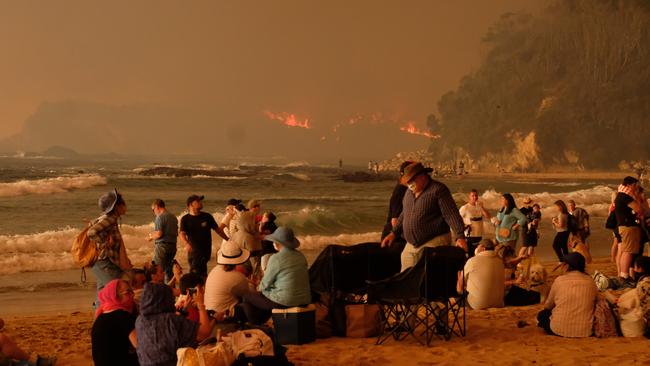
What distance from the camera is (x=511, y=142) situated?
246 ft

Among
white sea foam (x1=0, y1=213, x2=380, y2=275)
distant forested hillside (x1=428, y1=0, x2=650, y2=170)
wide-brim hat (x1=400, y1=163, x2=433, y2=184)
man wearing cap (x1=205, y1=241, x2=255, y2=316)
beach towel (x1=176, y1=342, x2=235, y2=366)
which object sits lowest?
white sea foam (x1=0, y1=213, x2=380, y2=275)

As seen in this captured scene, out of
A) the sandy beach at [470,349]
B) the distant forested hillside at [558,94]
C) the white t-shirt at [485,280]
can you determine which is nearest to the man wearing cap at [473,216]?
the white t-shirt at [485,280]

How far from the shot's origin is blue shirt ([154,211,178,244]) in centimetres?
877

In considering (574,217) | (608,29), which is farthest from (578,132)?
(574,217)

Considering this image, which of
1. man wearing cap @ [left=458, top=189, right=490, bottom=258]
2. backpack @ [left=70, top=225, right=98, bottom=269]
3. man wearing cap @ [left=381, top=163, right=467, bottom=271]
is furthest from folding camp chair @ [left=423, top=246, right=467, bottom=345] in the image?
man wearing cap @ [left=458, top=189, right=490, bottom=258]

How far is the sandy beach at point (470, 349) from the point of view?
581 centimetres

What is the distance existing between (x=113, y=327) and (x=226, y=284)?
1.81 m

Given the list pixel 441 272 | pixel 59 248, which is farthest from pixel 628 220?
pixel 59 248

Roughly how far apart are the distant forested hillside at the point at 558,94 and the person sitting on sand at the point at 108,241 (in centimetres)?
6430

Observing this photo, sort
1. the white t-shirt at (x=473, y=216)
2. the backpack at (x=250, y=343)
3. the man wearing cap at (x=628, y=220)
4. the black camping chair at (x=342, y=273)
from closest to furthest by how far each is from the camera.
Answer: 1. the backpack at (x=250, y=343)
2. the black camping chair at (x=342, y=273)
3. the man wearing cap at (x=628, y=220)
4. the white t-shirt at (x=473, y=216)

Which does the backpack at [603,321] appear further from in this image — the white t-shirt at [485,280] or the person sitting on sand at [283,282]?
the person sitting on sand at [283,282]

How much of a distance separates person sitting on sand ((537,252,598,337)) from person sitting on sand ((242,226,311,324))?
2179 mm

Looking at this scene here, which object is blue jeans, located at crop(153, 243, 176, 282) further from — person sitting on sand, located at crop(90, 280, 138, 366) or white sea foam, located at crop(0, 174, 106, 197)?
white sea foam, located at crop(0, 174, 106, 197)

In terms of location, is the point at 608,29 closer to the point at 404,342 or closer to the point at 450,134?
the point at 450,134
